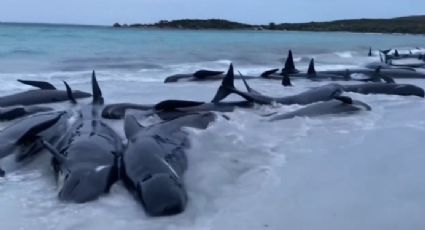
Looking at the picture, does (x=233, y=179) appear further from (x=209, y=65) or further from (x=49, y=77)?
(x=209, y=65)

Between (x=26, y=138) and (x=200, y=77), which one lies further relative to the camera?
(x=200, y=77)

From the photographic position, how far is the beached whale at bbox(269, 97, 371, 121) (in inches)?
394

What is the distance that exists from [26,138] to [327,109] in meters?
5.18

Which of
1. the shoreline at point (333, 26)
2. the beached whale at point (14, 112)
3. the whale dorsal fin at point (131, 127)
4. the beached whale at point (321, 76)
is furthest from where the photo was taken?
the shoreline at point (333, 26)

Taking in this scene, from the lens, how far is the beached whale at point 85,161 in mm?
5535

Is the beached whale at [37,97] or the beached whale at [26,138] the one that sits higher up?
the beached whale at [26,138]

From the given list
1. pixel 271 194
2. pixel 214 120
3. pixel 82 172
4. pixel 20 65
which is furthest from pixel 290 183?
pixel 20 65

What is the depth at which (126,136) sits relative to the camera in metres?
7.60

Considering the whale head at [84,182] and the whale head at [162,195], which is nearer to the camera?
the whale head at [162,195]

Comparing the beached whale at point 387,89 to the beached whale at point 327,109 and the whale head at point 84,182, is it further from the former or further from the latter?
the whale head at point 84,182

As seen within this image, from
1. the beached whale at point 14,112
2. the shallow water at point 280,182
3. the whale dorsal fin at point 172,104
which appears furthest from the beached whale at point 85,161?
the beached whale at point 14,112

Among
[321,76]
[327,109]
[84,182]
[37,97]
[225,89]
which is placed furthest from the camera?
[321,76]

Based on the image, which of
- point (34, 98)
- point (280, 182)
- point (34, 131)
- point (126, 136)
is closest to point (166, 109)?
point (126, 136)

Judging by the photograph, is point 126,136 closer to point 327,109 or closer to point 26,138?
point 26,138
